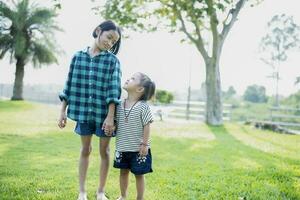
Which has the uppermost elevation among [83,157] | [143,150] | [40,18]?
[40,18]

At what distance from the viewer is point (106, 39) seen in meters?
4.41

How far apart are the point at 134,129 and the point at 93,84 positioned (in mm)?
592

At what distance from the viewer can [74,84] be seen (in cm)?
447

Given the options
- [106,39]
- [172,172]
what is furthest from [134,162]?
[172,172]

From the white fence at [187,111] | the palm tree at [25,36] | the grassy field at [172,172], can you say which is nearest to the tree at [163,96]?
the white fence at [187,111]

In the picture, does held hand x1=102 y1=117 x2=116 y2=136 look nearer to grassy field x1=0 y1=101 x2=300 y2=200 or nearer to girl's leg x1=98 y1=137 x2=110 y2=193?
girl's leg x1=98 y1=137 x2=110 y2=193

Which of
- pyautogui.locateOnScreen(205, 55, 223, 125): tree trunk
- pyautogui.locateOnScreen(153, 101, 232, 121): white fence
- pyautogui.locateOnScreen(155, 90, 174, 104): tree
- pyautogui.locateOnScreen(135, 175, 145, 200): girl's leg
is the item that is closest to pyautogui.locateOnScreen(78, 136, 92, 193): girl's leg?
pyautogui.locateOnScreen(135, 175, 145, 200): girl's leg

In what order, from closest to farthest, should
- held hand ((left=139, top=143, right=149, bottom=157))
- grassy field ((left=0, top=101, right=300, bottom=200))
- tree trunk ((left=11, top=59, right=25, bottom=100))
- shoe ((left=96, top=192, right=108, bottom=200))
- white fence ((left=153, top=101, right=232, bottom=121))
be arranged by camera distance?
held hand ((left=139, top=143, right=149, bottom=157)) → shoe ((left=96, top=192, right=108, bottom=200)) → grassy field ((left=0, top=101, right=300, bottom=200)) → white fence ((left=153, top=101, right=232, bottom=121)) → tree trunk ((left=11, top=59, right=25, bottom=100))

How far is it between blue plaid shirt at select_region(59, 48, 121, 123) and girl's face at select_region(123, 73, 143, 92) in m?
0.08

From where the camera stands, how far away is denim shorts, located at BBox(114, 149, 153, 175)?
4249 millimetres

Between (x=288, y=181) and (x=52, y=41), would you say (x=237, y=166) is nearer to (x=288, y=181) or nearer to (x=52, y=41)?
(x=288, y=181)

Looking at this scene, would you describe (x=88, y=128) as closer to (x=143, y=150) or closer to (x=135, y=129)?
(x=135, y=129)

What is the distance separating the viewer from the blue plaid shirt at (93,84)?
14.5ft

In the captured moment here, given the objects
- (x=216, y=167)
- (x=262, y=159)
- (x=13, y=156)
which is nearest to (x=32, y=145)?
(x=13, y=156)
